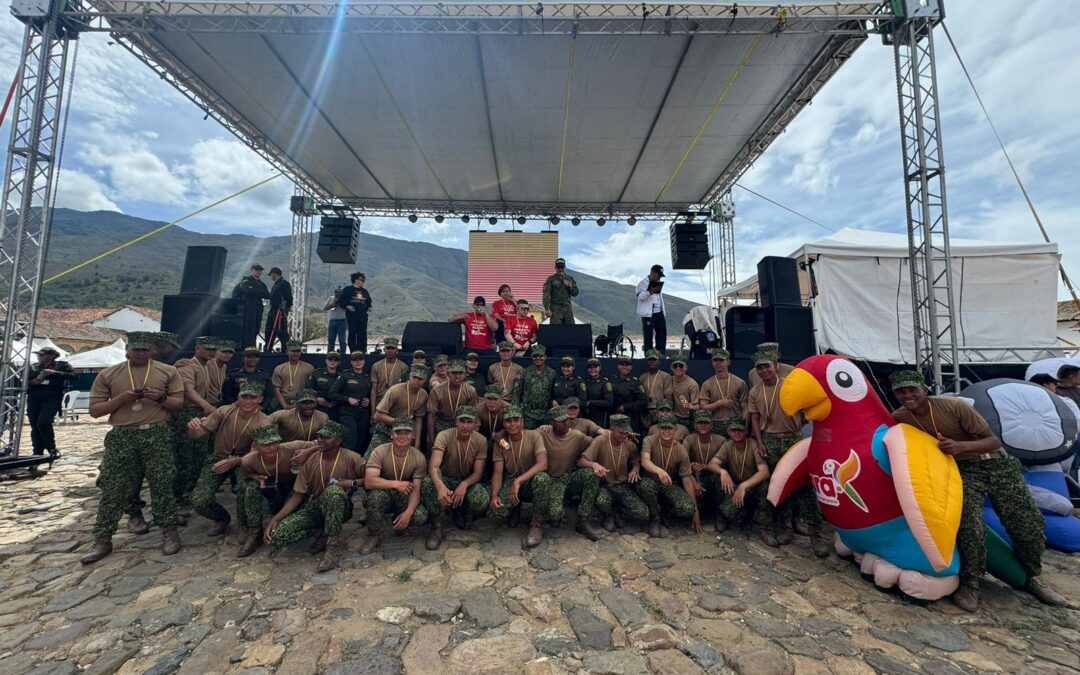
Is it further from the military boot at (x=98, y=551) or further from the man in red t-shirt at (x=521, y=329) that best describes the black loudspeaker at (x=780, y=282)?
the military boot at (x=98, y=551)

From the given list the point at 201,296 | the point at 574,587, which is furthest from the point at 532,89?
the point at 574,587

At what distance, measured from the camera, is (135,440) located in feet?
13.0

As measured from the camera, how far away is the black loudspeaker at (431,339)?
718cm

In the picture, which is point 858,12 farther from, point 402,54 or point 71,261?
point 71,261

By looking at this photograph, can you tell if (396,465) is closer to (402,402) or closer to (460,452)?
(460,452)

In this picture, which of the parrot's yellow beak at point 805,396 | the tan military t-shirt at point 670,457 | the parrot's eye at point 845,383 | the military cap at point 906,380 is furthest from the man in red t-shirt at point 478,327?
the military cap at point 906,380

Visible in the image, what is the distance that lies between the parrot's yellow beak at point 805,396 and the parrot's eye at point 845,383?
9 centimetres

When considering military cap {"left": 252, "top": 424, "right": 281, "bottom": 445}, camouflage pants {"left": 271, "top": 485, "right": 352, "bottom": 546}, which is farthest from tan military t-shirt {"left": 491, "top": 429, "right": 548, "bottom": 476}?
military cap {"left": 252, "top": 424, "right": 281, "bottom": 445}

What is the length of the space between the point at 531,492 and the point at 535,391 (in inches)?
60.9

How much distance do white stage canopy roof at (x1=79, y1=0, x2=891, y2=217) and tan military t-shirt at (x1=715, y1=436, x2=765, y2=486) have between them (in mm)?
5966

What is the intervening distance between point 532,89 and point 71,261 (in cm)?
12612

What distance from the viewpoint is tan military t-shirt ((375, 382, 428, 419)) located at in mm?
5234

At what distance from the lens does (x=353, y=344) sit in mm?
8359

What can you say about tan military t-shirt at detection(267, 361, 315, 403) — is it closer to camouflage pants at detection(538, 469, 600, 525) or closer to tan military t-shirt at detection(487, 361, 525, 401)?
tan military t-shirt at detection(487, 361, 525, 401)
